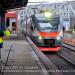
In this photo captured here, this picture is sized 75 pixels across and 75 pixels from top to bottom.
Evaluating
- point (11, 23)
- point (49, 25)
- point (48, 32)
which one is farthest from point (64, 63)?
point (11, 23)

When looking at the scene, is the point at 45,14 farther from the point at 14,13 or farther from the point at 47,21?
the point at 14,13

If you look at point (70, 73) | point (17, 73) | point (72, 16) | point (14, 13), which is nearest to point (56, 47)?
point (70, 73)

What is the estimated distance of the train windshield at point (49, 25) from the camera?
27.6 m

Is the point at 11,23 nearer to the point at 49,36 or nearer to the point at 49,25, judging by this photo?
the point at 49,25

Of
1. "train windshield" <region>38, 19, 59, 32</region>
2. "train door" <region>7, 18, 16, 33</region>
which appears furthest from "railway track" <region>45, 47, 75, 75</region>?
"train door" <region>7, 18, 16, 33</region>

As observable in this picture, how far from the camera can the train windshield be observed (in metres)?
27.6

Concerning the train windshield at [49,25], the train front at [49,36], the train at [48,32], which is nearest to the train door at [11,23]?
the train at [48,32]

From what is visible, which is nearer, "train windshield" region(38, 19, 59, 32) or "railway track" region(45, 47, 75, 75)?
"railway track" region(45, 47, 75, 75)

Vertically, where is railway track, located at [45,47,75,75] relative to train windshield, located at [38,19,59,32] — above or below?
below

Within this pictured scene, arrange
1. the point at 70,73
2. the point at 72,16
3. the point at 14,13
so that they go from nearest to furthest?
the point at 70,73 → the point at 14,13 → the point at 72,16

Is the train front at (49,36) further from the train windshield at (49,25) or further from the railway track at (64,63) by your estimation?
the railway track at (64,63)

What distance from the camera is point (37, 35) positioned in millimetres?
27594

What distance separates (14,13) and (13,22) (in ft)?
4.52

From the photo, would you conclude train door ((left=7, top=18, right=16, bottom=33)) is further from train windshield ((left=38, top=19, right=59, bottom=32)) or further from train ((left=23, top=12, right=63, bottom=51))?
train windshield ((left=38, top=19, right=59, bottom=32))
